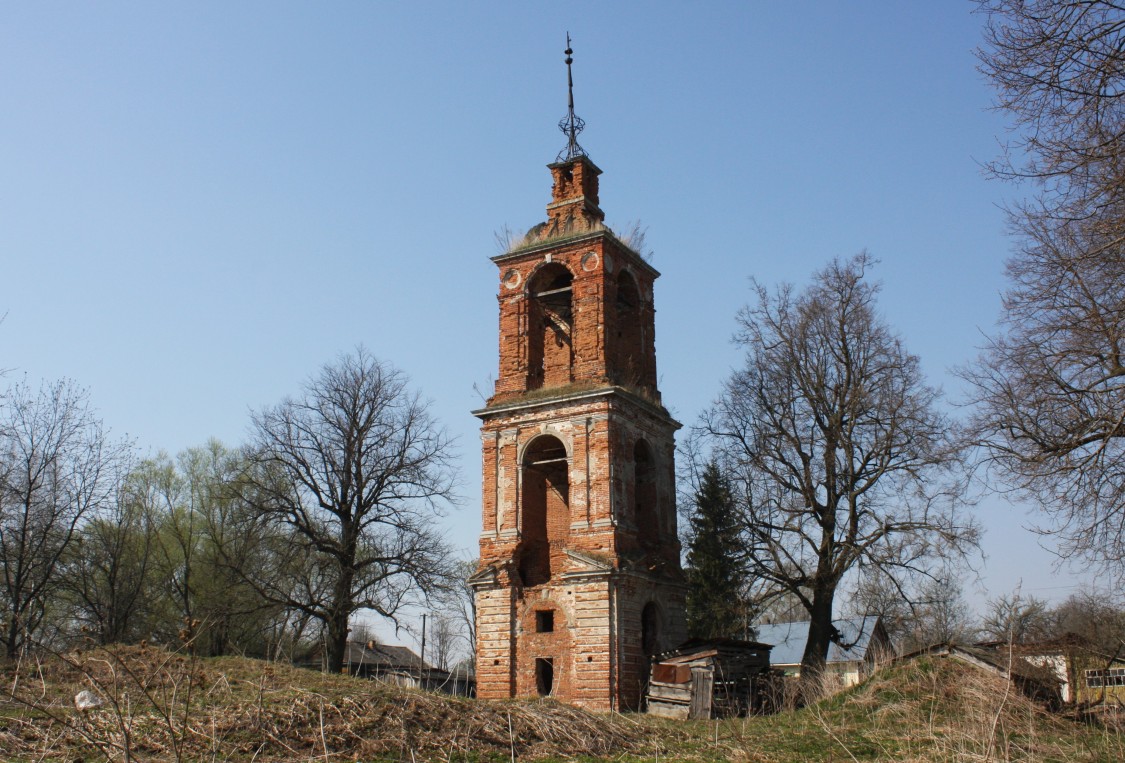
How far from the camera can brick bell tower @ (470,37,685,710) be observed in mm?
20844

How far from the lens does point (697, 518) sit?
96.2 ft

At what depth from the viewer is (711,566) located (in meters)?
27.9

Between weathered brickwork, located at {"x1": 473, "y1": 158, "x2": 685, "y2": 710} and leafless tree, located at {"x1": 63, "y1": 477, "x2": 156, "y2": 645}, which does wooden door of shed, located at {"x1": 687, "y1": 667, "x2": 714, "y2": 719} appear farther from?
leafless tree, located at {"x1": 63, "y1": 477, "x2": 156, "y2": 645}

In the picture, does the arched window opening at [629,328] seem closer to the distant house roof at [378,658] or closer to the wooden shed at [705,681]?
the wooden shed at [705,681]

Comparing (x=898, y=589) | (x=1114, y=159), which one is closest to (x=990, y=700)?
(x=1114, y=159)

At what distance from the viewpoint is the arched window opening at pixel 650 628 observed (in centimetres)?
2214

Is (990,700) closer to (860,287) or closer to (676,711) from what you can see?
(676,711)

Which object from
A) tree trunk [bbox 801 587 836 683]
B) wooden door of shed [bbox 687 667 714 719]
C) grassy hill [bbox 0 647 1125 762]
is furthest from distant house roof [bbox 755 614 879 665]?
grassy hill [bbox 0 647 1125 762]

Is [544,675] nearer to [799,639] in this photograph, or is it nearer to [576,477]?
[576,477]

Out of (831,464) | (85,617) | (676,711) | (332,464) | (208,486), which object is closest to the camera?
(676,711)

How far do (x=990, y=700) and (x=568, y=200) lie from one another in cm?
1634

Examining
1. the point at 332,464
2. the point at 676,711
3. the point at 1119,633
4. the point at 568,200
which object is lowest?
the point at 676,711

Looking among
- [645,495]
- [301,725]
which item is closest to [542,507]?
[645,495]

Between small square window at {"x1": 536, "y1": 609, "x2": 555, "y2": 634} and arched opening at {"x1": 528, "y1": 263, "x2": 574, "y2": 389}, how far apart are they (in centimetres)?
536
